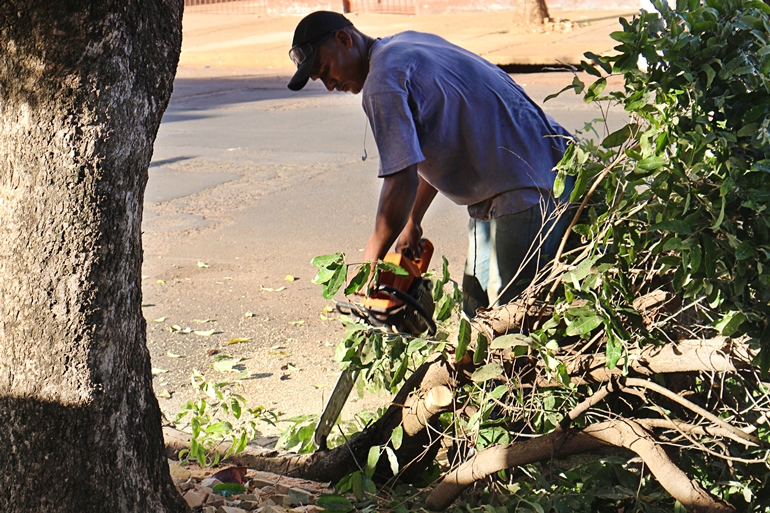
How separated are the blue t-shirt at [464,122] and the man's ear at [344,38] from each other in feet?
0.35

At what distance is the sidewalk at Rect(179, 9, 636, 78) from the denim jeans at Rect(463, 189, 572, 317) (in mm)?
11063

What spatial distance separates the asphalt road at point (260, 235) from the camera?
474 centimetres

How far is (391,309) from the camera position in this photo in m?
3.01

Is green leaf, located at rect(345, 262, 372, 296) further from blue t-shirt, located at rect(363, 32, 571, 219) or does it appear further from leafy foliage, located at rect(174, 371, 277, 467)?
leafy foliage, located at rect(174, 371, 277, 467)

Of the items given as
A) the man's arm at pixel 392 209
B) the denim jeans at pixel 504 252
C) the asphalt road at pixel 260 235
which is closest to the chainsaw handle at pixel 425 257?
the denim jeans at pixel 504 252

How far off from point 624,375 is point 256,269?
426 centimetres

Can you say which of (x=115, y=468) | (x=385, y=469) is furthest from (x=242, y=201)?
(x=115, y=468)

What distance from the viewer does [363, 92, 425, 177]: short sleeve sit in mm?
3105

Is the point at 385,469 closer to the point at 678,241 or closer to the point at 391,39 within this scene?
the point at 678,241

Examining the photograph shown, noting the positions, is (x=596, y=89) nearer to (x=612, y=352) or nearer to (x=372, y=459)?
(x=612, y=352)

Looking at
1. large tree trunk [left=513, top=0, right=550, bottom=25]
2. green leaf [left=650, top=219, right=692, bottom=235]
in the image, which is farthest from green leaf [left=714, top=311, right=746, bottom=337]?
large tree trunk [left=513, top=0, right=550, bottom=25]

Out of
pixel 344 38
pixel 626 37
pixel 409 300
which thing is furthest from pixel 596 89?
pixel 344 38

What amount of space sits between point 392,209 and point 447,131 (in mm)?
420

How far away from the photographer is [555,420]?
2.59m
